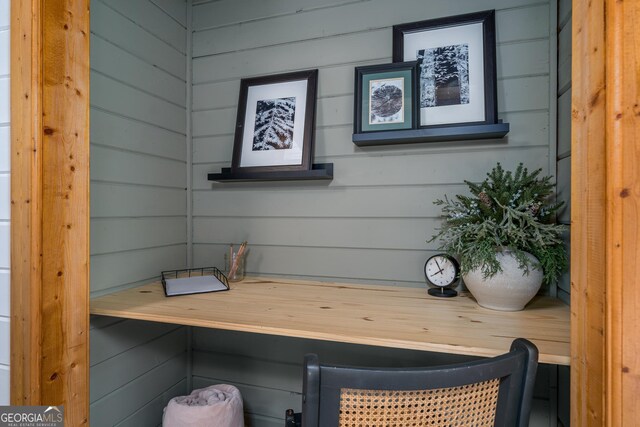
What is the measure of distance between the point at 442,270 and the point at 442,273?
12 millimetres

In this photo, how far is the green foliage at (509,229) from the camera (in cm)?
111

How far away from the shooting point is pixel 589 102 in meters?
0.74

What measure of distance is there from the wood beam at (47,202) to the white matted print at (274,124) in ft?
2.38

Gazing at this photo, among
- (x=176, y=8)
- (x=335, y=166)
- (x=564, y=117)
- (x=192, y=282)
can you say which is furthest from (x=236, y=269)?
(x=564, y=117)

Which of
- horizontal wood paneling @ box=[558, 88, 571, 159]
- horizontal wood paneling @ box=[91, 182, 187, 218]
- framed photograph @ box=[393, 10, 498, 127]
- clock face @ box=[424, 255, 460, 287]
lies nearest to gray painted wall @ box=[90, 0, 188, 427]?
horizontal wood paneling @ box=[91, 182, 187, 218]

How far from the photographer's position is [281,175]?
1.59 m

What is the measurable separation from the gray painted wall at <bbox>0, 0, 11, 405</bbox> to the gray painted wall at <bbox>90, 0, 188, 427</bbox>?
0.88 ft

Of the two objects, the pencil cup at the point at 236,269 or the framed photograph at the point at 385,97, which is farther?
the pencil cup at the point at 236,269

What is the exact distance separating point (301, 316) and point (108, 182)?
968 millimetres

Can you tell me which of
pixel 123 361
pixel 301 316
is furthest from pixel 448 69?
pixel 123 361

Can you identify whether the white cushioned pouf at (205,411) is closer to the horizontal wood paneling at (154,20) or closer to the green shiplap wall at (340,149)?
the green shiplap wall at (340,149)

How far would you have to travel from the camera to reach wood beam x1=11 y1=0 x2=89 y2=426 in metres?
1.03

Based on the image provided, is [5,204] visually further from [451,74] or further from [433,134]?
[451,74]

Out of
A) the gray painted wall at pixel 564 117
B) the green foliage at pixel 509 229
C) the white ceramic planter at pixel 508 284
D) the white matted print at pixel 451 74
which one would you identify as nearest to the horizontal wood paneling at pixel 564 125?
the gray painted wall at pixel 564 117
